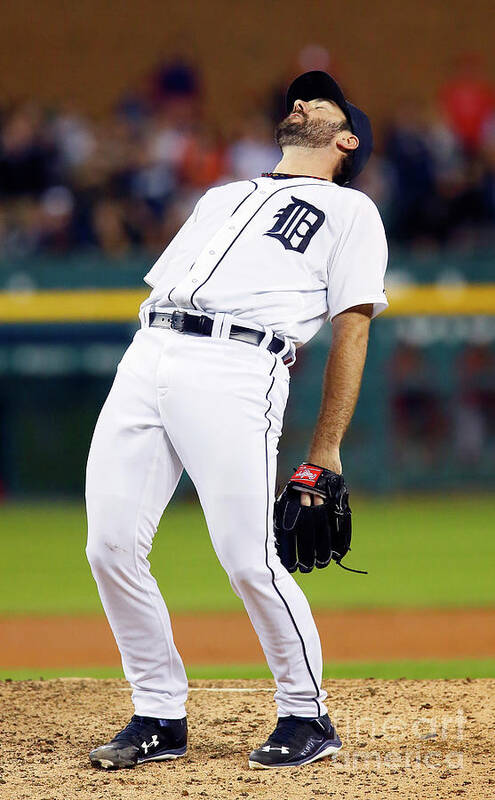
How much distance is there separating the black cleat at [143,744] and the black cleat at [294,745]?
24 centimetres

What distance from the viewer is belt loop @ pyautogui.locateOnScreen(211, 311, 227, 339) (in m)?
3.18

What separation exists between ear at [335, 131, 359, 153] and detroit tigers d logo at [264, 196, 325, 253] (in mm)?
236

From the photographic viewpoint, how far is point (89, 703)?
4.12 meters

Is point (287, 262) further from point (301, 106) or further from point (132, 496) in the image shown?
point (132, 496)

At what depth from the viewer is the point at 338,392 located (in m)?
3.20

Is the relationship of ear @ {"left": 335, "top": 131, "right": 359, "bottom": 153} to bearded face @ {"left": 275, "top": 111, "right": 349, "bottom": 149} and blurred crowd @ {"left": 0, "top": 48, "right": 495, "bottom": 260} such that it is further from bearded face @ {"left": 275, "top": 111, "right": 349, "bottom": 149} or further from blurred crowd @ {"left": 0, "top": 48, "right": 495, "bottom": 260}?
blurred crowd @ {"left": 0, "top": 48, "right": 495, "bottom": 260}

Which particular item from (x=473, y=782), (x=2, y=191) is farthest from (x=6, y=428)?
(x=473, y=782)

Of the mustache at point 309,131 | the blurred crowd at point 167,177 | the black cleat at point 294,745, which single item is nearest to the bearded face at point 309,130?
the mustache at point 309,131

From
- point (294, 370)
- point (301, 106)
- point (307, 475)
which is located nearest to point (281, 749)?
point (307, 475)

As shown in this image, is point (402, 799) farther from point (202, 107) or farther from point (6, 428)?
point (202, 107)

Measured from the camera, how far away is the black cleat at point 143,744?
10.8 ft

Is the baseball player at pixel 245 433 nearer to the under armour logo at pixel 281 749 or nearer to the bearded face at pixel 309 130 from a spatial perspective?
the under armour logo at pixel 281 749

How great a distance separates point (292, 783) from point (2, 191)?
7754 mm

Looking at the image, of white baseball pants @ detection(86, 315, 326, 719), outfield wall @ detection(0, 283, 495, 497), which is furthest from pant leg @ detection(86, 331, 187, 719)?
outfield wall @ detection(0, 283, 495, 497)
